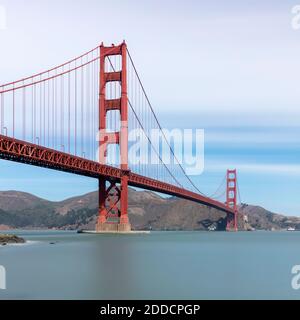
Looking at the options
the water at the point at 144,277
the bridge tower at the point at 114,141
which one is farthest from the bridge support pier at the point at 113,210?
the water at the point at 144,277

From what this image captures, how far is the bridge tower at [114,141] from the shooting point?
237 ft

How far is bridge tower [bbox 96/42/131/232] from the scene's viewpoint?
72.4 metres

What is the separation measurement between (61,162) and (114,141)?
1323cm

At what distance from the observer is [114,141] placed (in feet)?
238

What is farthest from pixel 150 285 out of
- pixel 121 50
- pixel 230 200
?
pixel 230 200

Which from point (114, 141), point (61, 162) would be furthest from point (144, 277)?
point (114, 141)

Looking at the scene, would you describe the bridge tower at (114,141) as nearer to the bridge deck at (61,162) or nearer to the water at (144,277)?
the bridge deck at (61,162)

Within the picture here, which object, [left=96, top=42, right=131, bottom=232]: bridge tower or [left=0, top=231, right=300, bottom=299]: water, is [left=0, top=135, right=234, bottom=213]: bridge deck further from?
[left=0, top=231, right=300, bottom=299]: water

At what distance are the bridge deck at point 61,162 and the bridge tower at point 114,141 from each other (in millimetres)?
1481

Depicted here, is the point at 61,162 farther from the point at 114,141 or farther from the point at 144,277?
the point at 144,277
